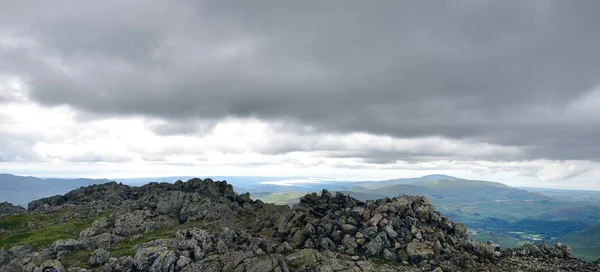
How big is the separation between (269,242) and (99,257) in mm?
30723

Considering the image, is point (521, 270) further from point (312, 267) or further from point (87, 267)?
point (87, 267)

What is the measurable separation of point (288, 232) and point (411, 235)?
79.7 ft

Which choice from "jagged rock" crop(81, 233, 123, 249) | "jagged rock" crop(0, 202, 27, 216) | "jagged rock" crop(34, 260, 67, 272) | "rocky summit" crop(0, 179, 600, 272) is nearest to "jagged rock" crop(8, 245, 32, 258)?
"rocky summit" crop(0, 179, 600, 272)

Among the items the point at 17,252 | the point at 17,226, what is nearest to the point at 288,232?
the point at 17,252

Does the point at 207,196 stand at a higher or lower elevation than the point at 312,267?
higher

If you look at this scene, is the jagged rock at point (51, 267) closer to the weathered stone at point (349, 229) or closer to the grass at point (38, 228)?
the grass at point (38, 228)

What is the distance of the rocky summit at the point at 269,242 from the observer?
59000mm

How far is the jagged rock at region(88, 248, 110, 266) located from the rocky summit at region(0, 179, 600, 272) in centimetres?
18

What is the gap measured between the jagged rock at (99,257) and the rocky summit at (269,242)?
0.18m

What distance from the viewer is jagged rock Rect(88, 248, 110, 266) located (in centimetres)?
6281

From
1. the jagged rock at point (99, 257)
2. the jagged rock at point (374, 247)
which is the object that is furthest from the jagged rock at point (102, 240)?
the jagged rock at point (374, 247)

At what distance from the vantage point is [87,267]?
203 feet

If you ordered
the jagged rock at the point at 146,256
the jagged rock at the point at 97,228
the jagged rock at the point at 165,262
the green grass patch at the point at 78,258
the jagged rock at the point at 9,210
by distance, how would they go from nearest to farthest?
the jagged rock at the point at 165,262 → the jagged rock at the point at 146,256 → the green grass patch at the point at 78,258 → the jagged rock at the point at 97,228 → the jagged rock at the point at 9,210

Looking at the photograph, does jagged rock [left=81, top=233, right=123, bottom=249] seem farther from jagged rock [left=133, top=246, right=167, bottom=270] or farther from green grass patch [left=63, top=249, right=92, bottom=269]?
jagged rock [left=133, top=246, right=167, bottom=270]
